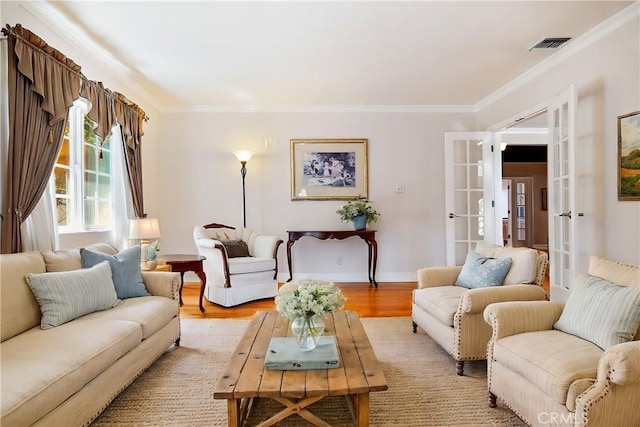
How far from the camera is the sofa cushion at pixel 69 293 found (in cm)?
212

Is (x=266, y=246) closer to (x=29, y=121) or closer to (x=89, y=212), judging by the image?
(x=89, y=212)

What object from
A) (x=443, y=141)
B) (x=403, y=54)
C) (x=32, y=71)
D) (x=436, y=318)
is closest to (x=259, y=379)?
(x=436, y=318)

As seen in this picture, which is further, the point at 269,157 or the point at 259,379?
the point at 269,157

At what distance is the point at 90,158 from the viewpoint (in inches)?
142

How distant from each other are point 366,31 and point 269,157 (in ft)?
8.74

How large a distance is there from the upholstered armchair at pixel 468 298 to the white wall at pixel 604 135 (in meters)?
0.77

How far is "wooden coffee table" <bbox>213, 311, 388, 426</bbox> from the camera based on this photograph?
1.54 metres

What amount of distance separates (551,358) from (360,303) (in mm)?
2730

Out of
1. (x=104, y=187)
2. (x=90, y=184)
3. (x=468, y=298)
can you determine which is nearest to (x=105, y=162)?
(x=104, y=187)

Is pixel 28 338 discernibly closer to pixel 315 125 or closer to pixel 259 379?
pixel 259 379

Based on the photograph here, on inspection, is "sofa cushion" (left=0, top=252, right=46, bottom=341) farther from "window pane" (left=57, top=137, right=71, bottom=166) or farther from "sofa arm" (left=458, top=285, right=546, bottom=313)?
"sofa arm" (left=458, top=285, right=546, bottom=313)

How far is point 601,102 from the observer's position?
3.14 metres

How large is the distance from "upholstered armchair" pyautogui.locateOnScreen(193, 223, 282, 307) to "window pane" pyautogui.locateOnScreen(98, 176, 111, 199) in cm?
100

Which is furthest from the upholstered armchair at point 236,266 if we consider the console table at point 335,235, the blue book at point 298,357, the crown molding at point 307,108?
the blue book at point 298,357
